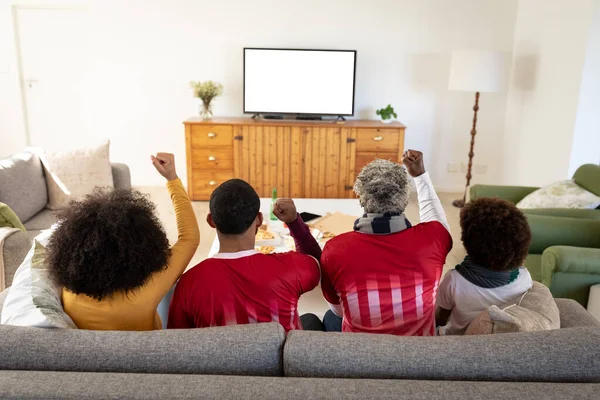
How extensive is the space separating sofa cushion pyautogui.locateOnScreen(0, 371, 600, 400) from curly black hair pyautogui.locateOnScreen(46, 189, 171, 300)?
282 mm

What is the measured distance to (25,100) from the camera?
5.67m

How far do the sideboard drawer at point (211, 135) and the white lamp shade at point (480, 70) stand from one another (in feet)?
7.10

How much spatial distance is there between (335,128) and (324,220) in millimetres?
1975

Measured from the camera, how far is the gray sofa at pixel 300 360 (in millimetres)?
1197

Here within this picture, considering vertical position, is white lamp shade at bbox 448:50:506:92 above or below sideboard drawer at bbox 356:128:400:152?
above

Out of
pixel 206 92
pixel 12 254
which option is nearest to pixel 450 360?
pixel 12 254

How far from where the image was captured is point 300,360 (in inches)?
50.1

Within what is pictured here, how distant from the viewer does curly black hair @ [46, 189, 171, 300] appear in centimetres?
143

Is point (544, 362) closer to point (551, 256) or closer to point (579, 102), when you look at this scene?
point (551, 256)

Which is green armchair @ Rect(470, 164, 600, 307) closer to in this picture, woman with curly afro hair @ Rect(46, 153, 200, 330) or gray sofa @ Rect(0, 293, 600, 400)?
gray sofa @ Rect(0, 293, 600, 400)

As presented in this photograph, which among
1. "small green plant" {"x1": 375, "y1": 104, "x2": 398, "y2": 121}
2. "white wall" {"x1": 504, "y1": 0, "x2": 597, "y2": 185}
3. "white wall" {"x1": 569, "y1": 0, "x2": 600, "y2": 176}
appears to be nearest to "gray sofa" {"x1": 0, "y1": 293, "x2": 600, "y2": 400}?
"white wall" {"x1": 569, "y1": 0, "x2": 600, "y2": 176}

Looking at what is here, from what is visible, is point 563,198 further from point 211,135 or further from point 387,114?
point 211,135

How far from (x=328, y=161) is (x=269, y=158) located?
570 millimetres

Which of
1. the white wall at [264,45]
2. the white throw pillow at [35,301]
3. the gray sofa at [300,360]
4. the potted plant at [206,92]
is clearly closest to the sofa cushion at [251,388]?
the gray sofa at [300,360]
